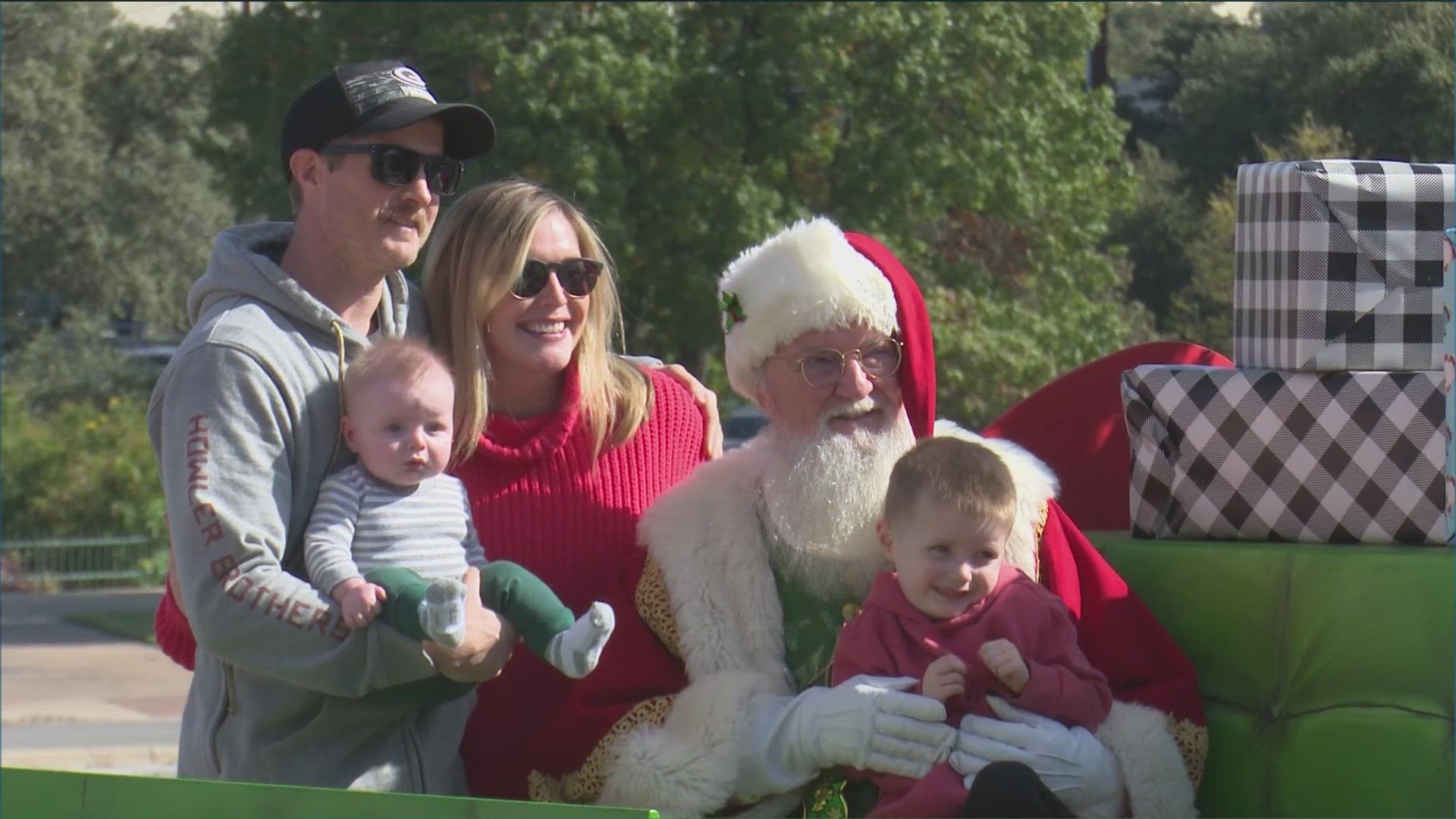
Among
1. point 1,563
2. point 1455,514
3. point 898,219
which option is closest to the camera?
point 1455,514

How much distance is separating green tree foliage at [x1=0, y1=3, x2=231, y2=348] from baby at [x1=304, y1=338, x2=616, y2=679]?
29988 millimetres

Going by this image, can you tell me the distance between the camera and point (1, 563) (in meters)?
19.7

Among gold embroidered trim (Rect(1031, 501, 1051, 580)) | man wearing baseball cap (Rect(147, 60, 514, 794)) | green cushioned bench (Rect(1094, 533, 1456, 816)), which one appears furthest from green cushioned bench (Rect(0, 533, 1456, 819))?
man wearing baseball cap (Rect(147, 60, 514, 794))

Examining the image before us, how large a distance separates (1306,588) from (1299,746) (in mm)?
318

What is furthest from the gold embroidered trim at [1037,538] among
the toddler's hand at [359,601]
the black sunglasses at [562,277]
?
the toddler's hand at [359,601]

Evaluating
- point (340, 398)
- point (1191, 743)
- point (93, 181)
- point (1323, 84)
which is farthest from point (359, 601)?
point (93, 181)

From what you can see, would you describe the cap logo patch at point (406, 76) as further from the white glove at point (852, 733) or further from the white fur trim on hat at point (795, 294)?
the white glove at point (852, 733)

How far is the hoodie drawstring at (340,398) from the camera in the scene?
3.28 metres

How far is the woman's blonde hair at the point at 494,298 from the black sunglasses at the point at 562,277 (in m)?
0.03

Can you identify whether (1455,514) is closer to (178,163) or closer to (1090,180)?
(1090,180)

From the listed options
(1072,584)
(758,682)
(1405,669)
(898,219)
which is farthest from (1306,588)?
(898,219)

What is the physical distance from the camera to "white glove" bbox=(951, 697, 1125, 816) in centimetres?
327

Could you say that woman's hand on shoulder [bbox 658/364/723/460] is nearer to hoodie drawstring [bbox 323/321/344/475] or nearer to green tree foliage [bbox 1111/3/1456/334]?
hoodie drawstring [bbox 323/321/344/475]

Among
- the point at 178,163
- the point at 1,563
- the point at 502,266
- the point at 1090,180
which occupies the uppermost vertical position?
the point at 502,266
